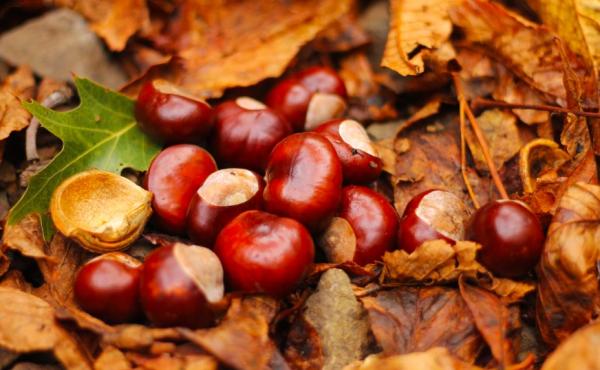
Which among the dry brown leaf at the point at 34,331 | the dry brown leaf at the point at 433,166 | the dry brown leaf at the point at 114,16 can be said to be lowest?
the dry brown leaf at the point at 34,331

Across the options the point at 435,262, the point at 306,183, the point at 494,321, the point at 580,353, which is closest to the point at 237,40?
the point at 306,183

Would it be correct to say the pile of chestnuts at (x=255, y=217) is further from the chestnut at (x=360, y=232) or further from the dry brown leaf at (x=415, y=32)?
the dry brown leaf at (x=415, y=32)

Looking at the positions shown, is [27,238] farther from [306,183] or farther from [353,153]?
[353,153]

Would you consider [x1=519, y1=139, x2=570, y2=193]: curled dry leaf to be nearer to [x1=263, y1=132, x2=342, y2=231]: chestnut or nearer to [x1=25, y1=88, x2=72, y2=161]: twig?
[x1=263, y1=132, x2=342, y2=231]: chestnut

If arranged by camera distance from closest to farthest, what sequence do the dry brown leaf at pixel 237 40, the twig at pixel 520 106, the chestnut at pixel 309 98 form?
the twig at pixel 520 106 < the chestnut at pixel 309 98 < the dry brown leaf at pixel 237 40

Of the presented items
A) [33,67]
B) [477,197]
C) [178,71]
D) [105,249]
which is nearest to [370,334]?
[477,197]

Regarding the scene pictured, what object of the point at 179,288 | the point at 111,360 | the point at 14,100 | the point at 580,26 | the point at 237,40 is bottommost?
the point at 111,360

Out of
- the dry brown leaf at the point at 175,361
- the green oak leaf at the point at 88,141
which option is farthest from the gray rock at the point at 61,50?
the dry brown leaf at the point at 175,361
